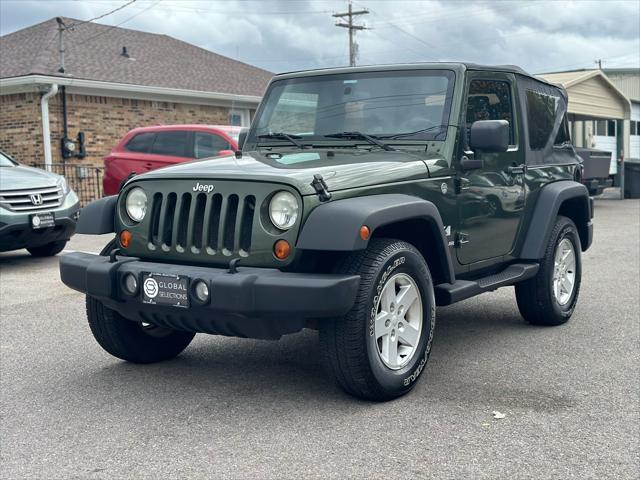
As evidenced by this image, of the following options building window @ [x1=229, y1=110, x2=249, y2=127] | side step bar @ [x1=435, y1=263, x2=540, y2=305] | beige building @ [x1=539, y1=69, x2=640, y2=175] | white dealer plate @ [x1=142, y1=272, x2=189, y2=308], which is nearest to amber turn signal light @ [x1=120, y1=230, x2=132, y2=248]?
white dealer plate @ [x1=142, y1=272, x2=189, y2=308]

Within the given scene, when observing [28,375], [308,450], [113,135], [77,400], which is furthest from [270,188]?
[113,135]

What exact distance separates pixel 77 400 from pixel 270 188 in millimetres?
1657

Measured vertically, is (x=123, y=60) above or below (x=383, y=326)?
above

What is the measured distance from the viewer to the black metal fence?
20.7m

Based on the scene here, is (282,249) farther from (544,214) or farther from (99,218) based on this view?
(544,214)

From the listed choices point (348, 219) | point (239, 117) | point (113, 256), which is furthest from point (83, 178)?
point (348, 219)

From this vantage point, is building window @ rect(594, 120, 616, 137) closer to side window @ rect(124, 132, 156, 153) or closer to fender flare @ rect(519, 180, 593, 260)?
side window @ rect(124, 132, 156, 153)

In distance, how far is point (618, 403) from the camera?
459cm

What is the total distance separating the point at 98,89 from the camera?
21.4 metres

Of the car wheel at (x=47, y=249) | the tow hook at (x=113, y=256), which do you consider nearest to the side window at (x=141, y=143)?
the car wheel at (x=47, y=249)

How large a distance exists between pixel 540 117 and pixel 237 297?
3630mm

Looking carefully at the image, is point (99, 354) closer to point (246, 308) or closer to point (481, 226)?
point (246, 308)

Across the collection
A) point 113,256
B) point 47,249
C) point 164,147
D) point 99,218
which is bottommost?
point 47,249

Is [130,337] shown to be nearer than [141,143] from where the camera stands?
Yes
